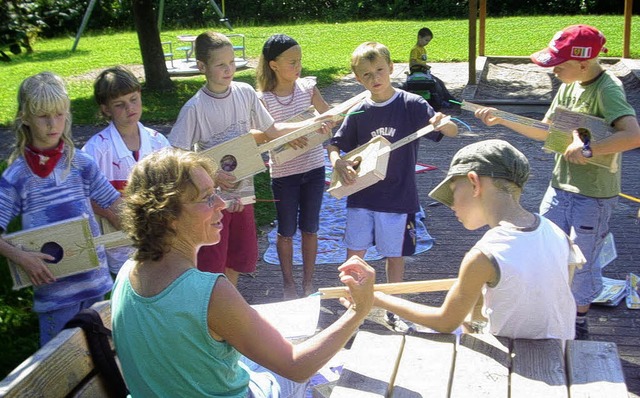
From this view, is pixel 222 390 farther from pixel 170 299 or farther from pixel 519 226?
pixel 519 226

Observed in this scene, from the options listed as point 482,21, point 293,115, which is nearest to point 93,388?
point 293,115

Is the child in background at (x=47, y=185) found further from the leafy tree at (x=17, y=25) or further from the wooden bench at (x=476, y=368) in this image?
the leafy tree at (x=17, y=25)

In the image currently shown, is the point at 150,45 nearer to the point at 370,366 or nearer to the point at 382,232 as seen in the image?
the point at 382,232

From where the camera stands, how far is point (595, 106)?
4133mm

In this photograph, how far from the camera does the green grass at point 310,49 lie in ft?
44.8

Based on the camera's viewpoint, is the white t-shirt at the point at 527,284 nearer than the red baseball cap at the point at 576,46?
Yes

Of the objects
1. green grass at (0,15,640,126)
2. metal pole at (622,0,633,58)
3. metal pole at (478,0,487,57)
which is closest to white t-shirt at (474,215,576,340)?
green grass at (0,15,640,126)

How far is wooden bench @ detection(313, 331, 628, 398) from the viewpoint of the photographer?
7.76ft

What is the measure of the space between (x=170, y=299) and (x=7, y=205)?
1454mm

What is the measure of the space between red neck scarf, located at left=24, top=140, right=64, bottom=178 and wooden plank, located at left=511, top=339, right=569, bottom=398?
82.6 inches


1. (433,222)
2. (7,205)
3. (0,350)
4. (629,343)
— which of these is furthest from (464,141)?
(7,205)

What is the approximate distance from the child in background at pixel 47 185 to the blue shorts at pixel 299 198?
1539mm

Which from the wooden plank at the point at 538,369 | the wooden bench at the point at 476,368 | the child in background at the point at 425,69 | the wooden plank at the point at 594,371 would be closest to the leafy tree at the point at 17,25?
the wooden bench at the point at 476,368

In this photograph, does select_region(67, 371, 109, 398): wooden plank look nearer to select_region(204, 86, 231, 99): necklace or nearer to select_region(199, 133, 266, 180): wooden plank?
select_region(199, 133, 266, 180): wooden plank
